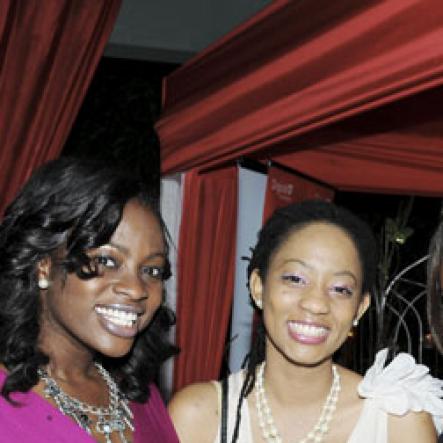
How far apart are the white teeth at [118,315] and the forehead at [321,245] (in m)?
0.65

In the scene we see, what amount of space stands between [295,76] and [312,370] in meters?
1.03

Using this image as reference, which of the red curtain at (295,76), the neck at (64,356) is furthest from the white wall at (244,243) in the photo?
the neck at (64,356)

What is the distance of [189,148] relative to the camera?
140 inches

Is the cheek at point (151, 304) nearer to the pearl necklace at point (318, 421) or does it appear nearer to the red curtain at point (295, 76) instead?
the pearl necklace at point (318, 421)

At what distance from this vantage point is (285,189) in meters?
4.19

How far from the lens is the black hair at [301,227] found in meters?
2.21

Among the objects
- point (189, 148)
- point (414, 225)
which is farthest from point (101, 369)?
point (414, 225)

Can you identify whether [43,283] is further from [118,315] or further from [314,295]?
[314,295]

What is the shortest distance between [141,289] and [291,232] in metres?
0.70

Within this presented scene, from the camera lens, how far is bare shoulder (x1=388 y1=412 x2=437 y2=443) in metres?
2.14

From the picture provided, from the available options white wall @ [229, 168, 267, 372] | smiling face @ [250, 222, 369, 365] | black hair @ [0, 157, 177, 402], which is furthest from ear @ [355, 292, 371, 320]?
white wall @ [229, 168, 267, 372]

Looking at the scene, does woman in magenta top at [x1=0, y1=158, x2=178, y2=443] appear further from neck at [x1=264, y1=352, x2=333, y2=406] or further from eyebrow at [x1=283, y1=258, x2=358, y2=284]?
neck at [x1=264, y1=352, x2=333, y2=406]

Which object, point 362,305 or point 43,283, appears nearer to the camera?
point 43,283

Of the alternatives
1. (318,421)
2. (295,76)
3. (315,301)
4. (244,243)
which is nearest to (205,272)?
(244,243)
